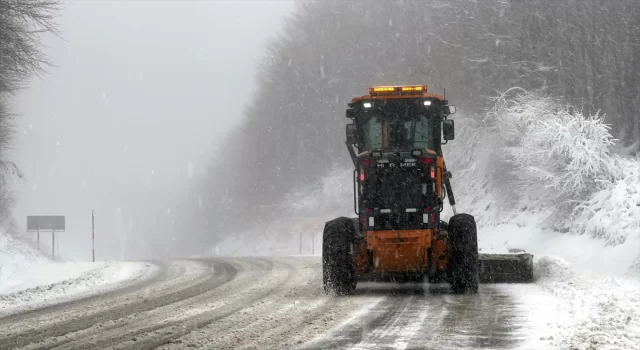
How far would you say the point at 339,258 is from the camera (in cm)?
1270

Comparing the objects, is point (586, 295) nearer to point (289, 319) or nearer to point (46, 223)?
point (289, 319)

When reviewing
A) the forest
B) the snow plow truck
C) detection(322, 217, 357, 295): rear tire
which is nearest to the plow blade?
the snow plow truck

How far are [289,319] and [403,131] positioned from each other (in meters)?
4.57

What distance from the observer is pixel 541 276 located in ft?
49.2

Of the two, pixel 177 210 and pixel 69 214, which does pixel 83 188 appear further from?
pixel 177 210

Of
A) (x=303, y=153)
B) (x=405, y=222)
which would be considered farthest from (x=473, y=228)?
(x=303, y=153)

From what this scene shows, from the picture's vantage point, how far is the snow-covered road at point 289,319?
8219 mm

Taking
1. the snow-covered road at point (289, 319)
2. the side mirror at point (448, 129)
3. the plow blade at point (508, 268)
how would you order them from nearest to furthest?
1. the snow-covered road at point (289, 319)
2. the side mirror at point (448, 129)
3. the plow blade at point (508, 268)

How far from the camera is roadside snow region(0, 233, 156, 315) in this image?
1356cm

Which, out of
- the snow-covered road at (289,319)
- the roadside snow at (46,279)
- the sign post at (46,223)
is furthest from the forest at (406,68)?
the sign post at (46,223)

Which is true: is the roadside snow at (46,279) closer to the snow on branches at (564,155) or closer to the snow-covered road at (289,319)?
the snow-covered road at (289,319)

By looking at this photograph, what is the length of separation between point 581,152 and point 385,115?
27.8 feet

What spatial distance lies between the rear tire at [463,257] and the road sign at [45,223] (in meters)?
32.8

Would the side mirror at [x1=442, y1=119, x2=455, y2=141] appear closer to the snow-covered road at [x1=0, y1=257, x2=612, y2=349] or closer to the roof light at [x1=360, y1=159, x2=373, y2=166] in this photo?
the roof light at [x1=360, y1=159, x2=373, y2=166]
